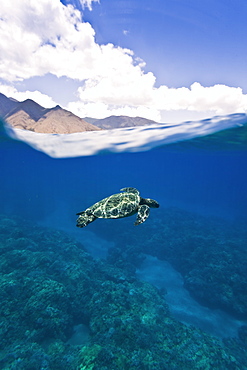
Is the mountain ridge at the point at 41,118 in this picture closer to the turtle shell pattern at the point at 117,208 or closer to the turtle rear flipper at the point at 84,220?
the turtle shell pattern at the point at 117,208

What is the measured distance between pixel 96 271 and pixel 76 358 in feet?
20.3

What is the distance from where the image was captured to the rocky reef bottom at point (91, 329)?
7.00 metres

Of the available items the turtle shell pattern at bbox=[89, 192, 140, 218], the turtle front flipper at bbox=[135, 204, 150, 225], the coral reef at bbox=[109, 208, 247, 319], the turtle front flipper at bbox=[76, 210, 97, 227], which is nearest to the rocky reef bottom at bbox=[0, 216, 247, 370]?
the coral reef at bbox=[109, 208, 247, 319]

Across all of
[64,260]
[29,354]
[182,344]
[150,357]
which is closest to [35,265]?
[64,260]

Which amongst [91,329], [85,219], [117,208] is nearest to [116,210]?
[117,208]

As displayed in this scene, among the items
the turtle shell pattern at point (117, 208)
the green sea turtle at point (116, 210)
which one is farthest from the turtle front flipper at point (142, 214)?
the turtle shell pattern at point (117, 208)

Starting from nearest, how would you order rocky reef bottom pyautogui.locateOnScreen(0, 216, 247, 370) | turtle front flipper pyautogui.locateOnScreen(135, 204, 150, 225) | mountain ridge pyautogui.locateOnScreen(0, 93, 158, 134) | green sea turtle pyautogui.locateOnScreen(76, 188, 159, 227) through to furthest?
turtle front flipper pyautogui.locateOnScreen(135, 204, 150, 225) → green sea turtle pyautogui.locateOnScreen(76, 188, 159, 227) → rocky reef bottom pyautogui.locateOnScreen(0, 216, 247, 370) → mountain ridge pyautogui.locateOnScreen(0, 93, 158, 134)

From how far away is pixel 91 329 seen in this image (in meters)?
8.45

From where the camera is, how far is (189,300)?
499 inches

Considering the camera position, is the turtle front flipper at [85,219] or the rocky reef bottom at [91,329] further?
the rocky reef bottom at [91,329]

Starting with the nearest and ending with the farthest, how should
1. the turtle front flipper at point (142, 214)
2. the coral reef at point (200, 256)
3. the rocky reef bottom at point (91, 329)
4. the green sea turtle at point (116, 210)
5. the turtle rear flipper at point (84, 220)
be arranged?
the turtle rear flipper at point (84, 220) → the turtle front flipper at point (142, 214) → the green sea turtle at point (116, 210) → the rocky reef bottom at point (91, 329) → the coral reef at point (200, 256)

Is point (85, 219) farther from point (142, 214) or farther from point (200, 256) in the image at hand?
point (200, 256)

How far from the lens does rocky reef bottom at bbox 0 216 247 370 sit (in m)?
7.00

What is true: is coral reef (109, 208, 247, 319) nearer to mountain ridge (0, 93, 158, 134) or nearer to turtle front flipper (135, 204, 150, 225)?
turtle front flipper (135, 204, 150, 225)
